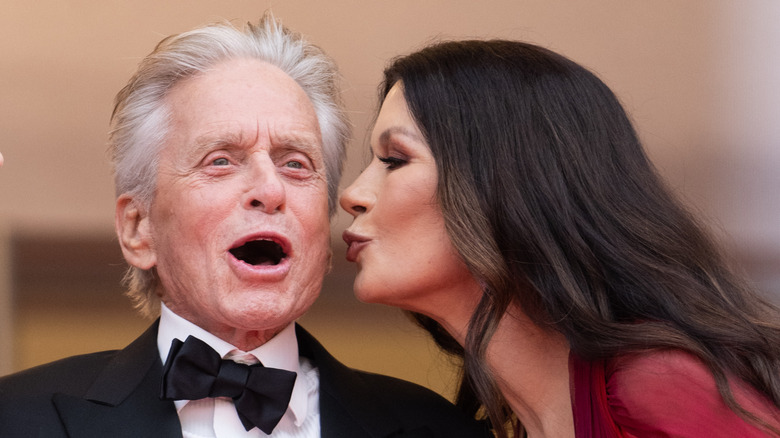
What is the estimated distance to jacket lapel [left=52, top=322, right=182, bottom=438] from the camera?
5.96ft

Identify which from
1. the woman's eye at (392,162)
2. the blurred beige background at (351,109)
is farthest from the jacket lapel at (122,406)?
the blurred beige background at (351,109)

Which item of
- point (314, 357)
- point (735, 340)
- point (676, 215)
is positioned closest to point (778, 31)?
point (676, 215)

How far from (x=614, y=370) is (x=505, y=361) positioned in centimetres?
26

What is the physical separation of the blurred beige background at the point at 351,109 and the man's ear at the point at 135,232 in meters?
1.11

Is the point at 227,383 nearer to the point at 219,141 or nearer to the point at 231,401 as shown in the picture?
the point at 231,401

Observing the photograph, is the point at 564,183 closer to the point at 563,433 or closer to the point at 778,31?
the point at 563,433

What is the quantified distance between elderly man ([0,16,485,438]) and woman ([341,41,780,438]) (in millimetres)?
162

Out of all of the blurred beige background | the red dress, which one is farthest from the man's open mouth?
the blurred beige background

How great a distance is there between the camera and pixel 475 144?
201 cm

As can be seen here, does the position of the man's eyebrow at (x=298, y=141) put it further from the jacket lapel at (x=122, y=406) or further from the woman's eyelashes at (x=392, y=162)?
the jacket lapel at (x=122, y=406)

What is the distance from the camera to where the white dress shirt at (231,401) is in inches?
74.3

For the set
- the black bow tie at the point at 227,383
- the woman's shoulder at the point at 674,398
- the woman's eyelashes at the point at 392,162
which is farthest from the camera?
the woman's eyelashes at the point at 392,162

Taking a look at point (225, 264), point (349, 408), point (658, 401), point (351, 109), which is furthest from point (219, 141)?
point (351, 109)

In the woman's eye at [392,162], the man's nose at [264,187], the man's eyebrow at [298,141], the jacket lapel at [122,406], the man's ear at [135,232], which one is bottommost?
the jacket lapel at [122,406]
